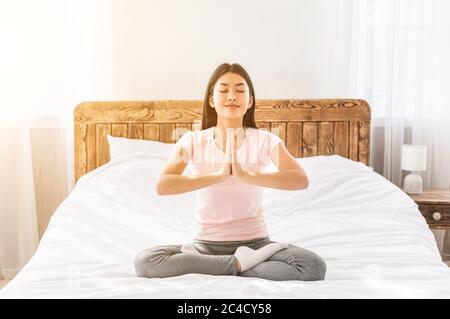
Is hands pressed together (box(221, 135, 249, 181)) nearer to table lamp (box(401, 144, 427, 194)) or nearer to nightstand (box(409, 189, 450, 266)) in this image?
nightstand (box(409, 189, 450, 266))

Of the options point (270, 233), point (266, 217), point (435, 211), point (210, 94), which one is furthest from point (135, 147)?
point (435, 211)

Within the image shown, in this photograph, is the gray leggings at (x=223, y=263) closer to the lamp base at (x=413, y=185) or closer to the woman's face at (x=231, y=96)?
the woman's face at (x=231, y=96)

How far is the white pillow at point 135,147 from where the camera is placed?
2779 millimetres

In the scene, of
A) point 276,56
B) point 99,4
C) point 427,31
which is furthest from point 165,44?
point 427,31

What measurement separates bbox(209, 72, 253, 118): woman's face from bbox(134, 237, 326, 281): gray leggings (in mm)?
349

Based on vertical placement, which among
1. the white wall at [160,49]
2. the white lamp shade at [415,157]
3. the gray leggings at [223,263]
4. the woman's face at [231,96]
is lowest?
the gray leggings at [223,263]

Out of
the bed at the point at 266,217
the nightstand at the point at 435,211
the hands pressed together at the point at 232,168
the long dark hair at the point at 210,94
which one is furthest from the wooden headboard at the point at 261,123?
the hands pressed together at the point at 232,168

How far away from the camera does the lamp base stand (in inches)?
114

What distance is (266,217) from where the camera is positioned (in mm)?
2275

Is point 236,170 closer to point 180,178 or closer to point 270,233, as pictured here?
point 180,178

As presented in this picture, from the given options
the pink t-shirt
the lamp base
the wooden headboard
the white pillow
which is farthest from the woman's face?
the lamp base

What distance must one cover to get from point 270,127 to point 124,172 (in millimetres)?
823

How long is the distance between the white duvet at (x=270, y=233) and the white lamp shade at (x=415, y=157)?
40 centimetres

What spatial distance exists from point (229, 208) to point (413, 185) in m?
1.73
